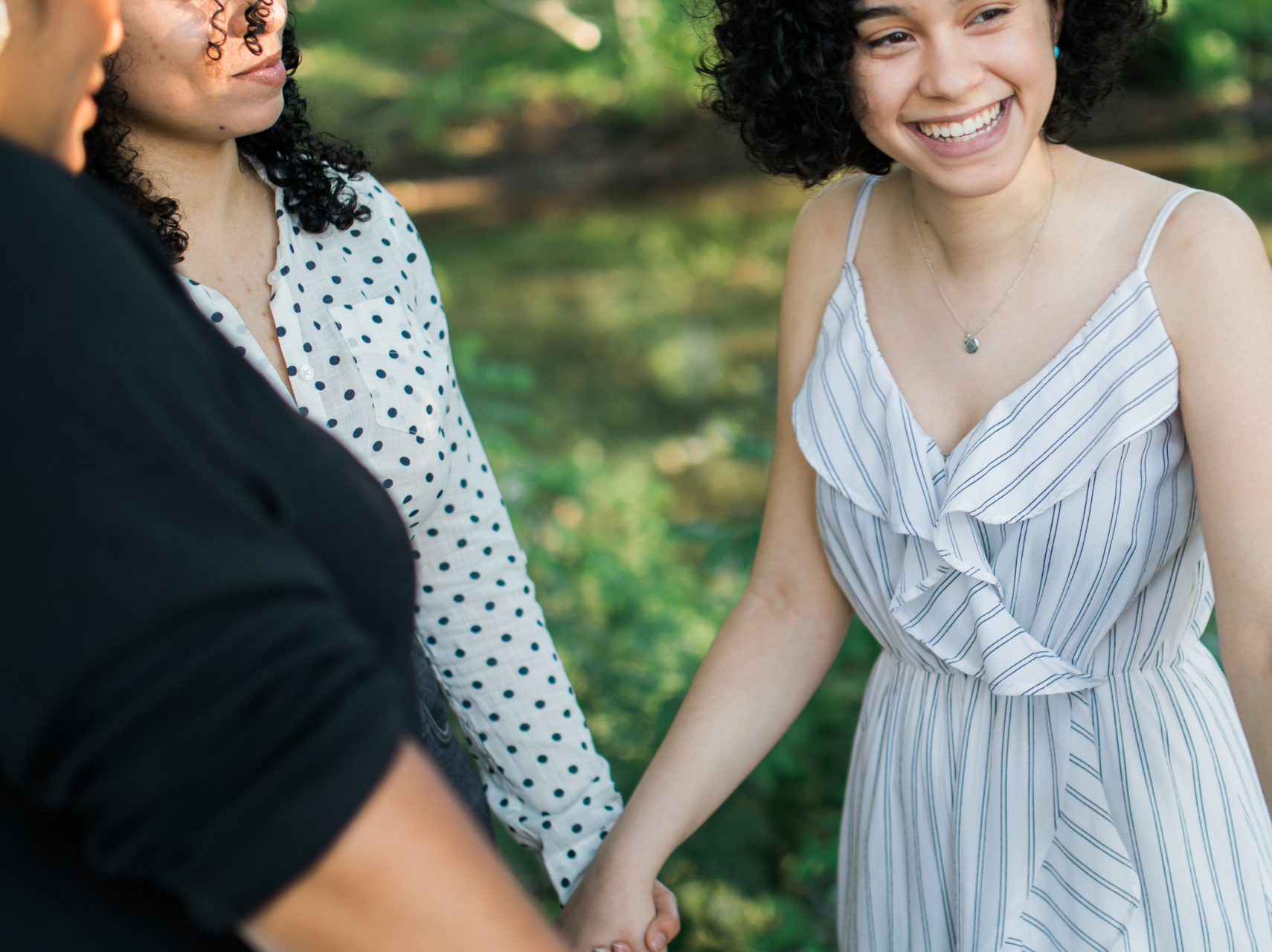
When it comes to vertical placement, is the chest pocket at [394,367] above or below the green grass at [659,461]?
above

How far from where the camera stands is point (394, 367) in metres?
1.52

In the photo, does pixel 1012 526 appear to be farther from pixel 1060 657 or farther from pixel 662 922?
pixel 662 922

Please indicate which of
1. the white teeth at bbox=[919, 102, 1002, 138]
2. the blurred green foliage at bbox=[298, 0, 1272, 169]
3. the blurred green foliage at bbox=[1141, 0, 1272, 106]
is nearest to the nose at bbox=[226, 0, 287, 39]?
the white teeth at bbox=[919, 102, 1002, 138]

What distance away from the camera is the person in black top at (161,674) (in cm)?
56

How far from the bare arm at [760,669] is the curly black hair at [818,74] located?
97mm

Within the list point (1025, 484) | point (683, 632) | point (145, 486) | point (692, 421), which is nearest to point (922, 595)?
point (1025, 484)

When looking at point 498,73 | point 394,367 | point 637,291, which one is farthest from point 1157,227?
point 498,73

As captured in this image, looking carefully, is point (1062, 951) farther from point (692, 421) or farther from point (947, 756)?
point (692, 421)

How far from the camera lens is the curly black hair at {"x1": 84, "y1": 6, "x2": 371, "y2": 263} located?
1431 mm

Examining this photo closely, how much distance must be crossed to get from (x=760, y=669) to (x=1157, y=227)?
2.58 feet

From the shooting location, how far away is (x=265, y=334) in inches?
58.2

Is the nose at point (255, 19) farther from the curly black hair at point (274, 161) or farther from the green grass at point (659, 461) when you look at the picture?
the green grass at point (659, 461)

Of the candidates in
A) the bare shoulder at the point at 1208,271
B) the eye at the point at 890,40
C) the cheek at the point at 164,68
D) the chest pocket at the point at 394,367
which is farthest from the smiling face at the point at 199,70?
the bare shoulder at the point at 1208,271

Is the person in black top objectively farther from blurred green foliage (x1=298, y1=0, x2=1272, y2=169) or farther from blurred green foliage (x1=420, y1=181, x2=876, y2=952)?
blurred green foliage (x1=298, y1=0, x2=1272, y2=169)
